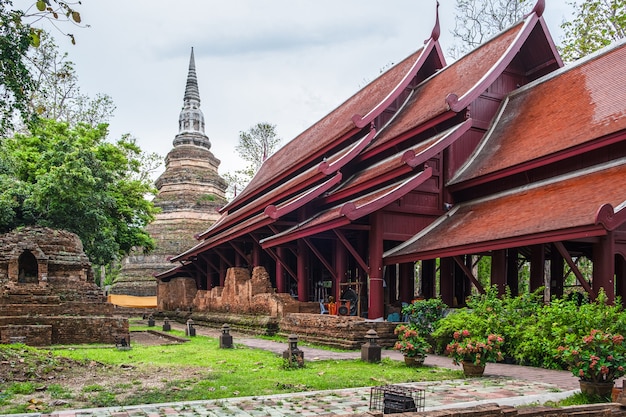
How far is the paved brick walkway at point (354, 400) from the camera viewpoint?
18.5ft

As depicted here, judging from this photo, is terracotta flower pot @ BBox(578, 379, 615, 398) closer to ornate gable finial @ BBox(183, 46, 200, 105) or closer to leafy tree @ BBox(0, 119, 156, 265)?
leafy tree @ BBox(0, 119, 156, 265)

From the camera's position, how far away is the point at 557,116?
40.7 ft

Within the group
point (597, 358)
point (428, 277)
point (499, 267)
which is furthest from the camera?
point (428, 277)

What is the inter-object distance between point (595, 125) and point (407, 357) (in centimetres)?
575

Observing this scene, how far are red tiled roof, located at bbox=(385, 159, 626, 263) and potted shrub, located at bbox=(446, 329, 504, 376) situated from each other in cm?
212

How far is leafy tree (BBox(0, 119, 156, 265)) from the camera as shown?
18672 mm

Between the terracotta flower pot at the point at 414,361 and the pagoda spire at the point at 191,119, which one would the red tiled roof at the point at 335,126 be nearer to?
the terracotta flower pot at the point at 414,361

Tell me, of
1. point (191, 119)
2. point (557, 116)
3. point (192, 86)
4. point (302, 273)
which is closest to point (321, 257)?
point (302, 273)

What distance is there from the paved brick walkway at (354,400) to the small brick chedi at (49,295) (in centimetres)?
821

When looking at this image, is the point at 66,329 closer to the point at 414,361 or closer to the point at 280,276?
the point at 280,276

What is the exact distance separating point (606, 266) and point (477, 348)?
2822 millimetres

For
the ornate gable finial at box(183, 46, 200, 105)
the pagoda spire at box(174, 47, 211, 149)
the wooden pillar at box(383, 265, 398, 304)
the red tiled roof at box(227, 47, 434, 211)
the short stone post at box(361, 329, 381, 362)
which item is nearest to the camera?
the short stone post at box(361, 329, 381, 362)

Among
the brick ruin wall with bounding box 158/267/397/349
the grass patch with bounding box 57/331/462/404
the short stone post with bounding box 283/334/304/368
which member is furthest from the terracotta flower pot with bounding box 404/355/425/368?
the brick ruin wall with bounding box 158/267/397/349

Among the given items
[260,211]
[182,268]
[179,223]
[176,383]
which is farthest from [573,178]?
[179,223]
